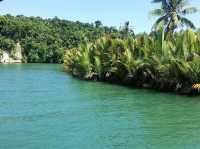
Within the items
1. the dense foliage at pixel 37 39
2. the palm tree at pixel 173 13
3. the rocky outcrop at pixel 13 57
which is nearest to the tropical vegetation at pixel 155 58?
the palm tree at pixel 173 13

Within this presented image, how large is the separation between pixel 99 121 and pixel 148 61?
1661cm

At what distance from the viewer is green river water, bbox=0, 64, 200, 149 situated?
16266mm

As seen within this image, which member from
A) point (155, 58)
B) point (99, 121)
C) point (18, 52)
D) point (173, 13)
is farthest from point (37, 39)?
point (99, 121)

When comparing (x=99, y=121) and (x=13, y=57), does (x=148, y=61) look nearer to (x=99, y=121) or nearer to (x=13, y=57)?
(x=99, y=121)

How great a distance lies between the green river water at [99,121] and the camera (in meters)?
16.3

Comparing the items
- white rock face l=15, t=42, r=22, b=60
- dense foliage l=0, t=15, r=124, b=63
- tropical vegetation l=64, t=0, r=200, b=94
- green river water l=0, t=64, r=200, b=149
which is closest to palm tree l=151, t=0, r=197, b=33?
tropical vegetation l=64, t=0, r=200, b=94

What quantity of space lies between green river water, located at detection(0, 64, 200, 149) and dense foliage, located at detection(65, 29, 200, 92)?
6.30 feet

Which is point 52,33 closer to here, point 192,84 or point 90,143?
point 192,84

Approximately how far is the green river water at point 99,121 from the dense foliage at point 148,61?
1921 mm

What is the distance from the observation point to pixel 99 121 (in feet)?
67.8

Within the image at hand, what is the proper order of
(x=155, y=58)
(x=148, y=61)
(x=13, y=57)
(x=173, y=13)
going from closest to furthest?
(x=155, y=58), (x=148, y=61), (x=173, y=13), (x=13, y=57)

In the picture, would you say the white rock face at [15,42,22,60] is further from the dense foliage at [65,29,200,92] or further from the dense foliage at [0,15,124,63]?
the dense foliage at [65,29,200,92]

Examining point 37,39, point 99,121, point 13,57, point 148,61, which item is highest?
point 37,39

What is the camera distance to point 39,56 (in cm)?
12962
